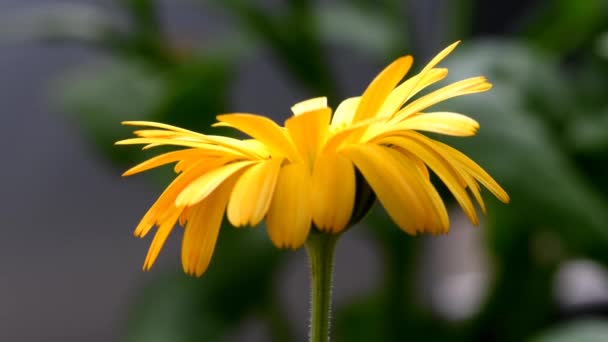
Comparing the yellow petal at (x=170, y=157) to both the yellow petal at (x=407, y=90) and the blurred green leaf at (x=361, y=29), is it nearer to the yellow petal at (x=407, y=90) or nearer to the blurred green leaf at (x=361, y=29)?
the yellow petal at (x=407, y=90)

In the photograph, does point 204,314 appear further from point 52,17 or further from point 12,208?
point 12,208

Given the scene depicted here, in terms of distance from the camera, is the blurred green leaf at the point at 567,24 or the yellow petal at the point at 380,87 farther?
the blurred green leaf at the point at 567,24

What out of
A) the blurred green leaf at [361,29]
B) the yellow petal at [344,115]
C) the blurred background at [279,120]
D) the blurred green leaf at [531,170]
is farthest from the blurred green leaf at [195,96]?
the yellow petal at [344,115]

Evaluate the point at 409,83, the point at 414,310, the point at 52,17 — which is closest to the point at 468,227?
the point at 414,310

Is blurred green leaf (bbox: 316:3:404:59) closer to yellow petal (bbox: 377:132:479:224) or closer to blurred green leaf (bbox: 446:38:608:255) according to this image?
blurred green leaf (bbox: 446:38:608:255)

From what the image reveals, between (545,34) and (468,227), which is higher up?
(545,34)

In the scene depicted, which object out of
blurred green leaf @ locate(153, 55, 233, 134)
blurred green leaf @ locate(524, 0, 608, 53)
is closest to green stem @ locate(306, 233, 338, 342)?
blurred green leaf @ locate(153, 55, 233, 134)

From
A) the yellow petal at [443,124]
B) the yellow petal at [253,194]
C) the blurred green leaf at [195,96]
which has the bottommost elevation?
the yellow petal at [253,194]

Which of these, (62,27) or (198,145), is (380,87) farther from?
(62,27)
